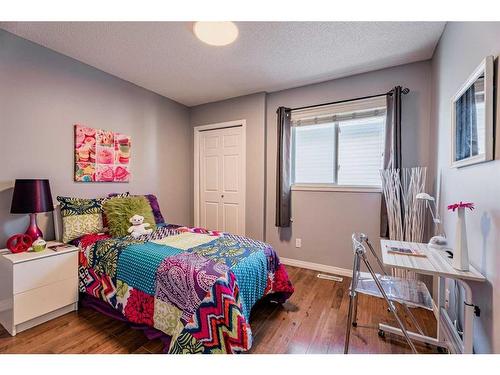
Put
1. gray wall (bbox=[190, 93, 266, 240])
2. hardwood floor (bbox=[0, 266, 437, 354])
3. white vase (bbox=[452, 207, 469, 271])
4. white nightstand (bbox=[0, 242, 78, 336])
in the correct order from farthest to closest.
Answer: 1. gray wall (bbox=[190, 93, 266, 240])
2. white nightstand (bbox=[0, 242, 78, 336])
3. hardwood floor (bbox=[0, 266, 437, 354])
4. white vase (bbox=[452, 207, 469, 271])

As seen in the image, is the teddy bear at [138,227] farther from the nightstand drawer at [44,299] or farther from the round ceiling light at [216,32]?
the round ceiling light at [216,32]

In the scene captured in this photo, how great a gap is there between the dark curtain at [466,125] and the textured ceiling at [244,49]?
917 mm

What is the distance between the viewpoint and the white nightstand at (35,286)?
1642 mm

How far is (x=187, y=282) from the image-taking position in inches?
56.8

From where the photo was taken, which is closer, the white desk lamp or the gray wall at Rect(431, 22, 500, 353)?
the gray wall at Rect(431, 22, 500, 353)

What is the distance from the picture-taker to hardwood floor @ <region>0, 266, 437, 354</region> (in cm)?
154

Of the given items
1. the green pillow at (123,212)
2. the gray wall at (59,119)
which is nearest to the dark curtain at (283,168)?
the green pillow at (123,212)

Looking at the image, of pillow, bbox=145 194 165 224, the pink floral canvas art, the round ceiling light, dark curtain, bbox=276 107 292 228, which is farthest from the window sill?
the pink floral canvas art

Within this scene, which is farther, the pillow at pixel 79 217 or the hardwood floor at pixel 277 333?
the pillow at pixel 79 217

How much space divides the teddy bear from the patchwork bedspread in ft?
0.39

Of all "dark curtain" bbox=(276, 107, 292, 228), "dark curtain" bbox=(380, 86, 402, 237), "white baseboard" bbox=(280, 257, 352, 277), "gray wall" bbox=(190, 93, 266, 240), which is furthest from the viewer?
"gray wall" bbox=(190, 93, 266, 240)

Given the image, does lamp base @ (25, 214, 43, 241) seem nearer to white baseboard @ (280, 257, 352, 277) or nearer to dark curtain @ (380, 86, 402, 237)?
white baseboard @ (280, 257, 352, 277)
